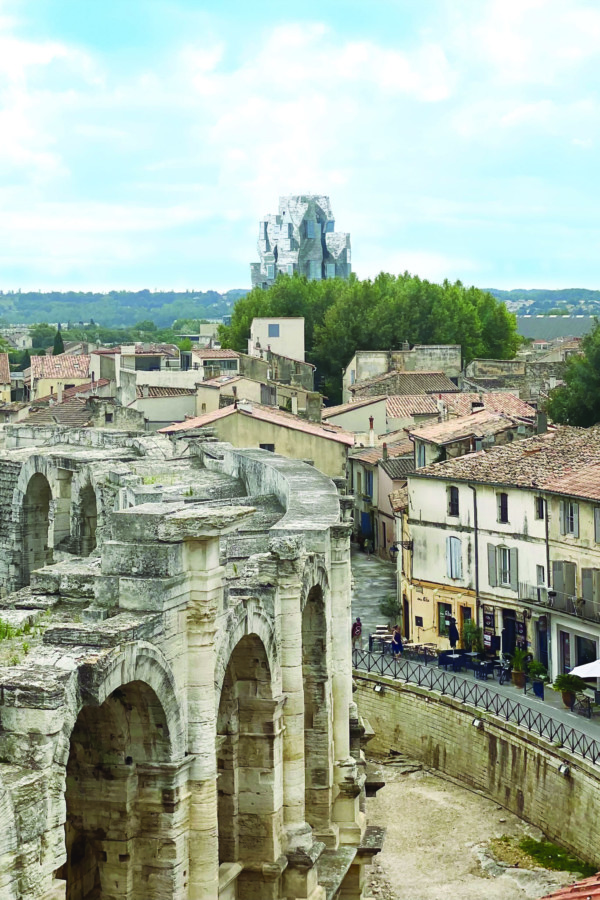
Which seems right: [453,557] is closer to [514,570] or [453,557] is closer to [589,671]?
[514,570]

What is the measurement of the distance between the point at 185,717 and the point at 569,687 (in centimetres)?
2235

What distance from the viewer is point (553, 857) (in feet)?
122

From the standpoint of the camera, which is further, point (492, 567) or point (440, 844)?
point (492, 567)

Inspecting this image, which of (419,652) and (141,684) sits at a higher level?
(141,684)

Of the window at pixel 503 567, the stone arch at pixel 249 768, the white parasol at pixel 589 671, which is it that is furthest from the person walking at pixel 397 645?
the stone arch at pixel 249 768

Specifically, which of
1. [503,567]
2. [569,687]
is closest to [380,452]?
[503,567]

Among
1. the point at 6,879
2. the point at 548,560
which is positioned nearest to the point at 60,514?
the point at 548,560

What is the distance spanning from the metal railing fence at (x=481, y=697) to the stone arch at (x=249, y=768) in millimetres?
12899

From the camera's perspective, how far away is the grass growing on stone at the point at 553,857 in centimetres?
3619

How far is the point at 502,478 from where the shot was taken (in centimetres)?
5047

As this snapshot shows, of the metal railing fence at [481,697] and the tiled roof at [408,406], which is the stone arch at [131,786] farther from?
the tiled roof at [408,406]

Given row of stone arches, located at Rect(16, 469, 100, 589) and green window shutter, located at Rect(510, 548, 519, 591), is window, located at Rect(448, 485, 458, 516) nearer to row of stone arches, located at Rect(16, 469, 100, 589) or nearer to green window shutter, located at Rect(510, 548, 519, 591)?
green window shutter, located at Rect(510, 548, 519, 591)

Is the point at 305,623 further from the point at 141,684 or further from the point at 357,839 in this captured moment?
the point at 141,684

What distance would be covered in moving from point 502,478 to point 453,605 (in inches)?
187
